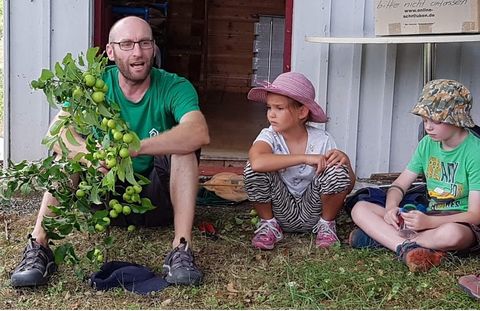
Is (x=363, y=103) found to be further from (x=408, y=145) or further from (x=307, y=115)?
(x=307, y=115)

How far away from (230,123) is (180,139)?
3652 millimetres

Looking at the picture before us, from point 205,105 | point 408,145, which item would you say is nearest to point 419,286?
point 408,145

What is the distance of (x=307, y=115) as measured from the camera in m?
3.55

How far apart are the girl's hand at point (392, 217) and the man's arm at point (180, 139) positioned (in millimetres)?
894

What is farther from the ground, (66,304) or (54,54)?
(54,54)

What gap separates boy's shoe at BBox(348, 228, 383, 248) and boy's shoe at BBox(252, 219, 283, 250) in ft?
1.21

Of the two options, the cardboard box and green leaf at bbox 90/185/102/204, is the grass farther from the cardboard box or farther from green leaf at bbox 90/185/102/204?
the cardboard box

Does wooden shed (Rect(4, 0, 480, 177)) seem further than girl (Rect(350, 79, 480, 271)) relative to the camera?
Yes

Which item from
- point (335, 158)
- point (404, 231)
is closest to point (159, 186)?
point (335, 158)

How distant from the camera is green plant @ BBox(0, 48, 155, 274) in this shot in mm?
2723

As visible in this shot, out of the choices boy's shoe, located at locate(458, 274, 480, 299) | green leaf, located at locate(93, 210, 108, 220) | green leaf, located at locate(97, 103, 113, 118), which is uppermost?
green leaf, located at locate(97, 103, 113, 118)

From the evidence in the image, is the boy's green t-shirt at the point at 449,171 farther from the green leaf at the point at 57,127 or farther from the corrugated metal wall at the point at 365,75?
the green leaf at the point at 57,127

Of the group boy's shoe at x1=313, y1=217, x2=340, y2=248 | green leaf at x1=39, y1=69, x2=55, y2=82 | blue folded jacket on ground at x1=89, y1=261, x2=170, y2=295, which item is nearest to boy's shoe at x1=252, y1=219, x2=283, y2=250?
boy's shoe at x1=313, y1=217, x2=340, y2=248

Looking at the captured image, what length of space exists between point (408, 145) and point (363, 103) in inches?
15.8
